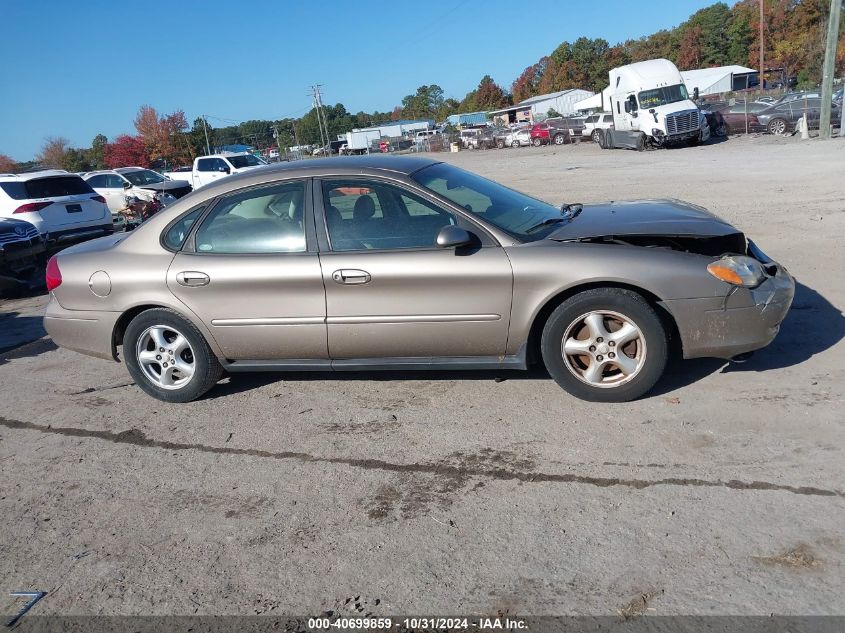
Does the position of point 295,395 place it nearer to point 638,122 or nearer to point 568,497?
point 568,497

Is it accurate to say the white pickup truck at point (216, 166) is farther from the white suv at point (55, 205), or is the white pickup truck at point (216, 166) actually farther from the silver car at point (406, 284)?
the silver car at point (406, 284)

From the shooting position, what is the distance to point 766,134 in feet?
101

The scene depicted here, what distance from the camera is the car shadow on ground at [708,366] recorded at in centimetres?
493

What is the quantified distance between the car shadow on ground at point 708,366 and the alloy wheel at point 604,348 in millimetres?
344

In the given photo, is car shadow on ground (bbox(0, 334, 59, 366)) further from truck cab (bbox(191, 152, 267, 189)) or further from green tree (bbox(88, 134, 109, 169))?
green tree (bbox(88, 134, 109, 169))

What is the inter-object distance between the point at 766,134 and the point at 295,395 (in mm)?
30963

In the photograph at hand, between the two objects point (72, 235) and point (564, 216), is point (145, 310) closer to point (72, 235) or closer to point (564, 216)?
point (564, 216)

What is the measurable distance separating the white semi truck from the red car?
13.6 meters

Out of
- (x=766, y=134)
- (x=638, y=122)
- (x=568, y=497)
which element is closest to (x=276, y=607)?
(x=568, y=497)

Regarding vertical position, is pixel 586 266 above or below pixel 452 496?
above

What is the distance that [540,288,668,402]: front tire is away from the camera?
171 inches

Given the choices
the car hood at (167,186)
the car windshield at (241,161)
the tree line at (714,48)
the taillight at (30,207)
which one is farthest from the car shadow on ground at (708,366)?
the tree line at (714,48)

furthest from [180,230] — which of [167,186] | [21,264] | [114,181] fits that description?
[114,181]

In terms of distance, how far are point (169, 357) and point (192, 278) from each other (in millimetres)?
650
